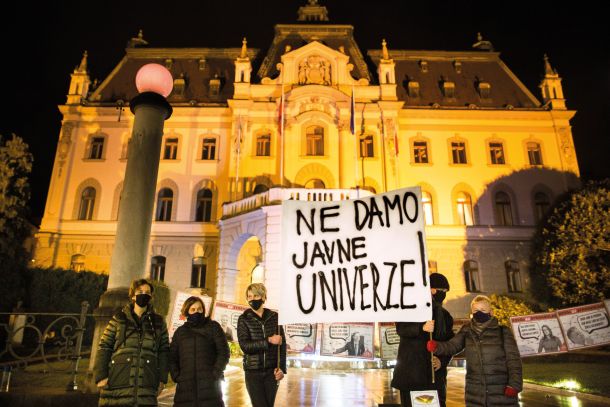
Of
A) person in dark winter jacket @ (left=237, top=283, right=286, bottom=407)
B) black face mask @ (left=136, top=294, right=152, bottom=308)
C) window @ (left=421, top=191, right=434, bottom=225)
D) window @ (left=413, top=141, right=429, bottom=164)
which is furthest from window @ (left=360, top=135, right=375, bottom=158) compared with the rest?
black face mask @ (left=136, top=294, right=152, bottom=308)

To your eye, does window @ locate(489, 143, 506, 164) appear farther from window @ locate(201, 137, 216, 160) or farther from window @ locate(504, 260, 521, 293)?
window @ locate(201, 137, 216, 160)

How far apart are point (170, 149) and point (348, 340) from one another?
1999cm

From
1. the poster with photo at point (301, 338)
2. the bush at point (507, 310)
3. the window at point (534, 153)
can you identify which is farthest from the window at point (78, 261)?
the window at point (534, 153)

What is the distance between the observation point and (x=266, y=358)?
5371 mm

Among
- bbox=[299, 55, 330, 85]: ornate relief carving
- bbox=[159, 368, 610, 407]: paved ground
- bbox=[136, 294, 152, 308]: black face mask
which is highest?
bbox=[299, 55, 330, 85]: ornate relief carving

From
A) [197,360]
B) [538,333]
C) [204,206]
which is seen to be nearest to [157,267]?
[204,206]

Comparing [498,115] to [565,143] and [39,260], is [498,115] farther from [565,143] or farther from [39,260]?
[39,260]

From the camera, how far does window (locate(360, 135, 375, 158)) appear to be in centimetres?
2709

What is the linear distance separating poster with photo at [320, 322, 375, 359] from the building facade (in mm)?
10759

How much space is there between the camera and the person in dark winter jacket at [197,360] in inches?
191

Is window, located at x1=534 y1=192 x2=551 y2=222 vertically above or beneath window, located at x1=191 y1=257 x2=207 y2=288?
above

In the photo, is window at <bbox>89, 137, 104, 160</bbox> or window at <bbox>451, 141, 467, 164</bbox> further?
window at <bbox>89, 137, 104, 160</bbox>

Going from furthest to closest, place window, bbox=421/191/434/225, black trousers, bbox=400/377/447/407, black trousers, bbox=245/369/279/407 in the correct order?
window, bbox=421/191/434/225 < black trousers, bbox=245/369/279/407 < black trousers, bbox=400/377/447/407

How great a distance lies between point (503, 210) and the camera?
89.4 feet
